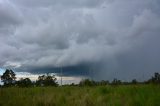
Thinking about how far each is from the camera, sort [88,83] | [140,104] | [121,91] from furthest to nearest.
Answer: [88,83], [121,91], [140,104]

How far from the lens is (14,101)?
65.0ft

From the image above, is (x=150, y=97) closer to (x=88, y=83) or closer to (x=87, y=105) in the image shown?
(x=87, y=105)

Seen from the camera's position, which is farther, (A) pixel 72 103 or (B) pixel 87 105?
(A) pixel 72 103

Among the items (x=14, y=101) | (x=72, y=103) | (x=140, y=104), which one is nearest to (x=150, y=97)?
(x=140, y=104)

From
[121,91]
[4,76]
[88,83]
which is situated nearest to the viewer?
[121,91]

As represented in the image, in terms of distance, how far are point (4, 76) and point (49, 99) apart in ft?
287

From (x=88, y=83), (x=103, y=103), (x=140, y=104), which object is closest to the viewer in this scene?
(x=140, y=104)

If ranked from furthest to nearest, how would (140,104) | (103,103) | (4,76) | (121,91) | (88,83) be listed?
(4,76), (88,83), (121,91), (103,103), (140,104)

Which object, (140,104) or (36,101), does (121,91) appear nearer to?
(140,104)

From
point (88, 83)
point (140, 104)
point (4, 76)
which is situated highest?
point (4, 76)

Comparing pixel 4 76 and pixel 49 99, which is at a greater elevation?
pixel 4 76

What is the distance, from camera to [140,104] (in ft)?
50.3

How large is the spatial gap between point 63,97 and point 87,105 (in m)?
4.08

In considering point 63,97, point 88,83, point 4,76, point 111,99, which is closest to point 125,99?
point 111,99
